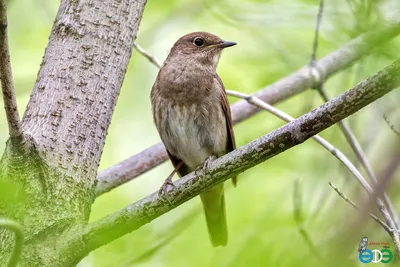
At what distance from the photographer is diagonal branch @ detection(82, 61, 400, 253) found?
2637 millimetres

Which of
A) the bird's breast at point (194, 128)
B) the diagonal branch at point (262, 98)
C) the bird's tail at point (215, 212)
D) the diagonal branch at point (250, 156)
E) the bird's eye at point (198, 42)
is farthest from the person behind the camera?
the bird's eye at point (198, 42)

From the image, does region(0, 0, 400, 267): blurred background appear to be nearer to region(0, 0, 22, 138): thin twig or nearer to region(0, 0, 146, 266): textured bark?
region(0, 0, 146, 266): textured bark

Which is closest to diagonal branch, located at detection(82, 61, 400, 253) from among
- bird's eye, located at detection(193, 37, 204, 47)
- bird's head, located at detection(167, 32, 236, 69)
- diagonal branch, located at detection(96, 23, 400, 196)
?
diagonal branch, located at detection(96, 23, 400, 196)

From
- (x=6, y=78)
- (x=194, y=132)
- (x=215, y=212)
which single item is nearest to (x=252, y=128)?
(x=215, y=212)

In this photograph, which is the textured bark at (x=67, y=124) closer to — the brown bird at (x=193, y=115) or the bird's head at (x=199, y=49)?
the brown bird at (x=193, y=115)

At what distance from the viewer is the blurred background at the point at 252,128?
4.19 meters

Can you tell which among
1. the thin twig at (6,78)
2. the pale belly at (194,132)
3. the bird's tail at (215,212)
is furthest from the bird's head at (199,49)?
the thin twig at (6,78)

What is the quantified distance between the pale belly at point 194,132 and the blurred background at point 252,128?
0.55 metres

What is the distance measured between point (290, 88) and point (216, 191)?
3.68 feet

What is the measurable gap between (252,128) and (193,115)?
94.3 inches

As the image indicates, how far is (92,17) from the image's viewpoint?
3.79 metres

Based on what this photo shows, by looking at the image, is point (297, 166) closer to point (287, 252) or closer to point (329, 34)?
point (329, 34)

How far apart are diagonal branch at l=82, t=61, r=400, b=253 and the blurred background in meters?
0.29

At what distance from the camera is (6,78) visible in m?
2.78
